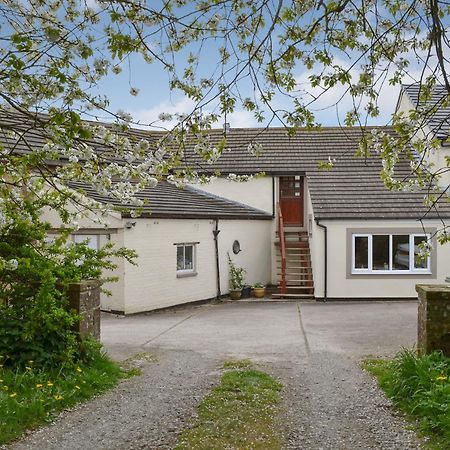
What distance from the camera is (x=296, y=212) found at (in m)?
23.4

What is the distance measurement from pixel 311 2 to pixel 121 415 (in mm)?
4848

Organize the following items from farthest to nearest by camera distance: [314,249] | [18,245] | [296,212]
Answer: [296,212] < [314,249] < [18,245]

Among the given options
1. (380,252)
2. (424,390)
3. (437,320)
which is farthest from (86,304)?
(380,252)

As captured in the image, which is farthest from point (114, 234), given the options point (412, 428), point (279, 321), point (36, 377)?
point (412, 428)

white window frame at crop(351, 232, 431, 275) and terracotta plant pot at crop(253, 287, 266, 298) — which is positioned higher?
white window frame at crop(351, 232, 431, 275)

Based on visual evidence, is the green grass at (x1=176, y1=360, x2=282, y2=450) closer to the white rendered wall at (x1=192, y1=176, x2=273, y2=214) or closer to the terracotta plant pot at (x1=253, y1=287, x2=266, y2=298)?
the terracotta plant pot at (x1=253, y1=287, x2=266, y2=298)

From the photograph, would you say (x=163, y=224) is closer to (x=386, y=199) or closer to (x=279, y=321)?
(x=279, y=321)

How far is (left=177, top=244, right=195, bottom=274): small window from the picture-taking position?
18.0m

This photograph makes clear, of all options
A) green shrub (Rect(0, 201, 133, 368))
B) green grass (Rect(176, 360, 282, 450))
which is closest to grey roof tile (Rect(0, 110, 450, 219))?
green shrub (Rect(0, 201, 133, 368))

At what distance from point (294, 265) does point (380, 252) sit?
3.63 metres

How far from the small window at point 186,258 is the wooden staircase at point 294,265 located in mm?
3146

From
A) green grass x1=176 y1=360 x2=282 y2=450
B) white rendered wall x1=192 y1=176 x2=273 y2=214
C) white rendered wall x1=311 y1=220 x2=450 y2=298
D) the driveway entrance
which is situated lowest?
the driveway entrance

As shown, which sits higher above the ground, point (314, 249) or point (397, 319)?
point (314, 249)

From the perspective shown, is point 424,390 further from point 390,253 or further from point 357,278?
point 390,253
